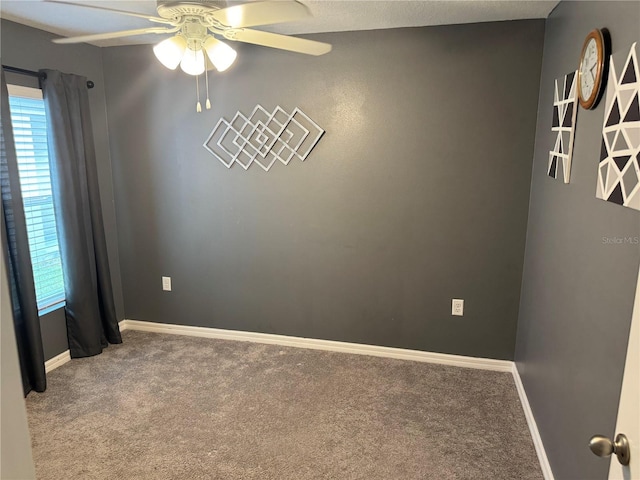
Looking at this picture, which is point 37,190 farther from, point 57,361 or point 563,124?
point 563,124

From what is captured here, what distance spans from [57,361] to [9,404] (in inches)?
103

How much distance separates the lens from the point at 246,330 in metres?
3.56

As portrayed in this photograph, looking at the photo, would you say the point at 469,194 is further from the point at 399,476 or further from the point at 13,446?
the point at 13,446

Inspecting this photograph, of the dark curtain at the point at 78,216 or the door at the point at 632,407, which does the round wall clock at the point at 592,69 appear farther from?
the dark curtain at the point at 78,216

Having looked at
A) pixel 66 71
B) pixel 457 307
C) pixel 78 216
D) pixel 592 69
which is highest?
pixel 66 71

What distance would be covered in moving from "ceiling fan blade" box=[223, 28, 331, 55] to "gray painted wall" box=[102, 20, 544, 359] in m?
1.09

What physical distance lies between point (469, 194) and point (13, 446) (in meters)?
2.68

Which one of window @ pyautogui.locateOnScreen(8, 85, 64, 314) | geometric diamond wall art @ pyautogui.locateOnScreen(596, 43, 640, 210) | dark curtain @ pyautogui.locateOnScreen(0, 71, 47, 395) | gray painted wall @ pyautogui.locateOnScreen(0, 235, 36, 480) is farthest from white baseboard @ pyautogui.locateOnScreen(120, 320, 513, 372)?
gray painted wall @ pyautogui.locateOnScreen(0, 235, 36, 480)

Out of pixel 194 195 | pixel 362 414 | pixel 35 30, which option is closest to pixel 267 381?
pixel 362 414

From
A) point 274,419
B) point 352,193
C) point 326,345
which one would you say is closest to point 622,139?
point 352,193

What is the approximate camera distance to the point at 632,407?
3.09 feet

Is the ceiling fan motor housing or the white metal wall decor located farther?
the white metal wall decor

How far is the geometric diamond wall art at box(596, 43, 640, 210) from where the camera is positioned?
1.31m

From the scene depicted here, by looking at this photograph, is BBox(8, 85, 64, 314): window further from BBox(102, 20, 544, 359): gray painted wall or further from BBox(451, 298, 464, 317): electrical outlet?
BBox(451, 298, 464, 317): electrical outlet
